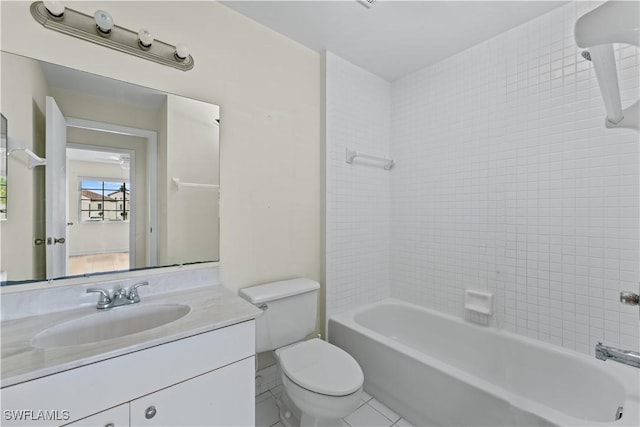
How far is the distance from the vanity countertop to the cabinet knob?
0.21 m

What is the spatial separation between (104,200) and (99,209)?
5 cm

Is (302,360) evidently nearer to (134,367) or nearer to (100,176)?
(134,367)

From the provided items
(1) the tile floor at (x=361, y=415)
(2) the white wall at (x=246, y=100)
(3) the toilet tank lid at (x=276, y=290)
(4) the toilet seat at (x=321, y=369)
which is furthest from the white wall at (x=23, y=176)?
(1) the tile floor at (x=361, y=415)

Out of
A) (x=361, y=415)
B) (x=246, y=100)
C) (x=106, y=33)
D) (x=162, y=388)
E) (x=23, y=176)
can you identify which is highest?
(x=106, y=33)

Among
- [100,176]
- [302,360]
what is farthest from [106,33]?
[302,360]

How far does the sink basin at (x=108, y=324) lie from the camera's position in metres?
1.04

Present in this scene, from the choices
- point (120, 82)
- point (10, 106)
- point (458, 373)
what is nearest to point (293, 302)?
point (458, 373)

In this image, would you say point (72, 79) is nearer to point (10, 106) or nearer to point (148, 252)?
point (10, 106)

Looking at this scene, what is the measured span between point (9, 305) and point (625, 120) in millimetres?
2121

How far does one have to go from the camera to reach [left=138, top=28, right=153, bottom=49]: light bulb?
130 cm

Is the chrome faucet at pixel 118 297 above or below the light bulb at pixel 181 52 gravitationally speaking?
below

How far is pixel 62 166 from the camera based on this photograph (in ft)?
4.01

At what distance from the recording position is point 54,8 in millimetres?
1134

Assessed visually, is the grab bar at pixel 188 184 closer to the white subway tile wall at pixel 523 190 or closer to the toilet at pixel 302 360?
the toilet at pixel 302 360
